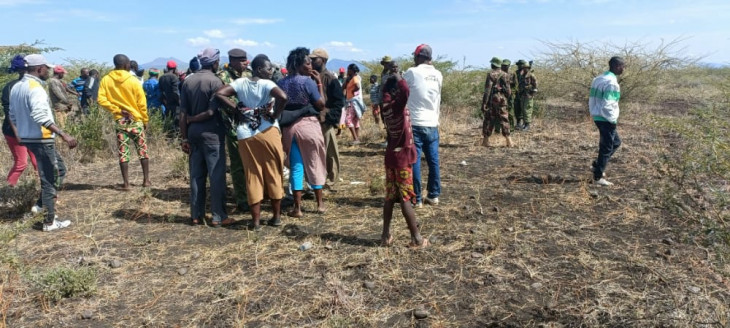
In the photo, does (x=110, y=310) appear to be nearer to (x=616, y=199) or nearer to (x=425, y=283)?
(x=425, y=283)

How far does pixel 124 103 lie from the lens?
5656 mm

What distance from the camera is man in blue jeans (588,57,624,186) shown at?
5758 mm

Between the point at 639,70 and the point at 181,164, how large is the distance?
1143cm

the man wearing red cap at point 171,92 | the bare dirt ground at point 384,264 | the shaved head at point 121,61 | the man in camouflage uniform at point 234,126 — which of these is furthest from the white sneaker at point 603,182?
the man wearing red cap at point 171,92

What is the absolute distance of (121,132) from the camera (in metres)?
5.78

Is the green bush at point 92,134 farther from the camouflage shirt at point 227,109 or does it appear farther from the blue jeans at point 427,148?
the blue jeans at point 427,148

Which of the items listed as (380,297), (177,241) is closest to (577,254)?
(380,297)

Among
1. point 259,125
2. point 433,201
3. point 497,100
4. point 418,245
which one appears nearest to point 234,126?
point 259,125

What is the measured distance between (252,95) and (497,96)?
553 cm

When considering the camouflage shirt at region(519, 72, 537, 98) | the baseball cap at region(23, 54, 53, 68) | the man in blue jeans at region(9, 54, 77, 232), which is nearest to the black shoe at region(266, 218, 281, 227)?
the man in blue jeans at region(9, 54, 77, 232)

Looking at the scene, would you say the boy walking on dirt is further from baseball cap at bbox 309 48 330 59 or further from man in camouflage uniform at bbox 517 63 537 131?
man in camouflage uniform at bbox 517 63 537 131

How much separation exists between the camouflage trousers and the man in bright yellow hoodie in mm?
5825

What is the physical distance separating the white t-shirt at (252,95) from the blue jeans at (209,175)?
47 centimetres

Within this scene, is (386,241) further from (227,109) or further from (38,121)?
(38,121)
